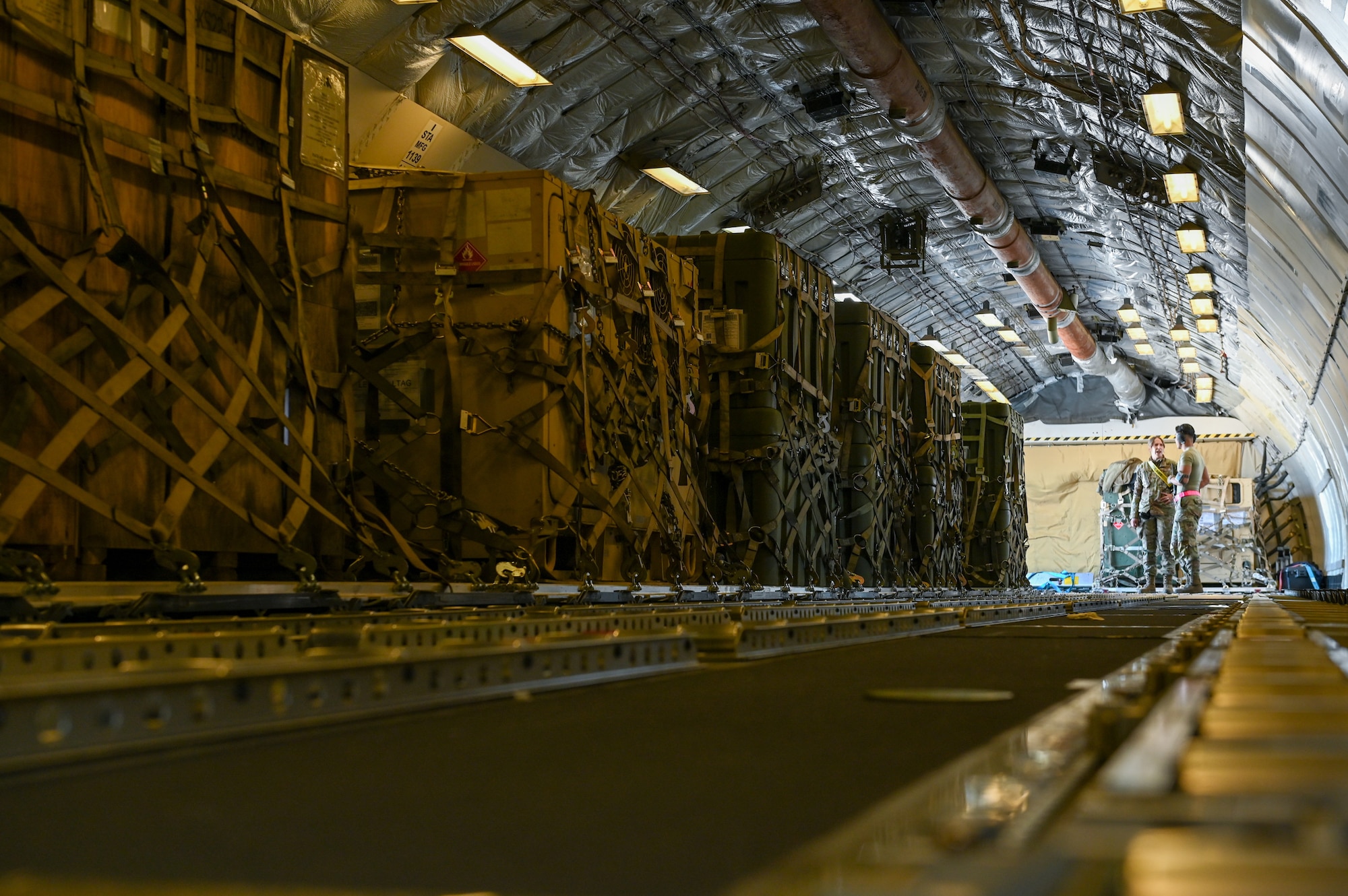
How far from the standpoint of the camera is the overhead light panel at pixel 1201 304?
69.2ft

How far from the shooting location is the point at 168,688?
2461 millimetres

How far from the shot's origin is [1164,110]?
12.8 m

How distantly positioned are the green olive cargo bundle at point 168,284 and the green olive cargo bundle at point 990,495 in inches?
551

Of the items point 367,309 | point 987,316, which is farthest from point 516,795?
point 987,316

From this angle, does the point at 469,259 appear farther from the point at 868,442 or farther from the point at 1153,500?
the point at 1153,500

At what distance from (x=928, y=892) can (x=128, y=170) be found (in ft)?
20.2

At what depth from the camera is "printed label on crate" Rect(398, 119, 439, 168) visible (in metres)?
12.8

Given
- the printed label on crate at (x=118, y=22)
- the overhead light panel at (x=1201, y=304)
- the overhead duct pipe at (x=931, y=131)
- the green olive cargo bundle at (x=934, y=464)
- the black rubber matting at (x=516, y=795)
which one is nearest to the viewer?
the black rubber matting at (x=516, y=795)

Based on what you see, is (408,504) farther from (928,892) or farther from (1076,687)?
(928,892)

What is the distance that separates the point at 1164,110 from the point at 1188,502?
791 cm

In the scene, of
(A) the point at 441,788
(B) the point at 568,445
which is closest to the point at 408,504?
(B) the point at 568,445

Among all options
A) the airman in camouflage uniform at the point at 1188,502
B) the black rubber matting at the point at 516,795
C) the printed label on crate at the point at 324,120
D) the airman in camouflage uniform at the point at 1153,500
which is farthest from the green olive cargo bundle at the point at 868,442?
the black rubber matting at the point at 516,795

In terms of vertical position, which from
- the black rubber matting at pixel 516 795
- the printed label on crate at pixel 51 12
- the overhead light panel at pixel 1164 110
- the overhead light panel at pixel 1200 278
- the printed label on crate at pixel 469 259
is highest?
the overhead light panel at pixel 1164 110

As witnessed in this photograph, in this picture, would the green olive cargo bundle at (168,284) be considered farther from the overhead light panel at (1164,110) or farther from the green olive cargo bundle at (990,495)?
the green olive cargo bundle at (990,495)
